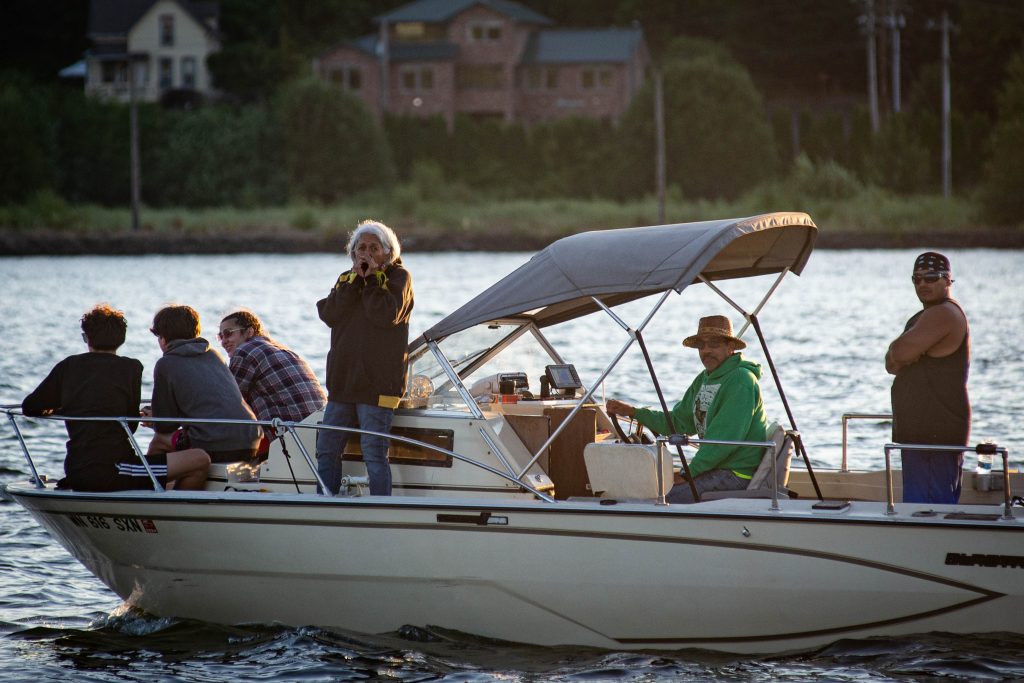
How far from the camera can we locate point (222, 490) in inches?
336

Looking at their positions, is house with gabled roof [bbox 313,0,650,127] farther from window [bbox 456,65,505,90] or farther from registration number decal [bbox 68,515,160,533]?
registration number decal [bbox 68,515,160,533]

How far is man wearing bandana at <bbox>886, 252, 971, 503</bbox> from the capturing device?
762 centimetres

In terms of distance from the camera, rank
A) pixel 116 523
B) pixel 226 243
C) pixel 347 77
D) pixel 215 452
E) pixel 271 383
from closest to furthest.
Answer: pixel 116 523 → pixel 215 452 → pixel 271 383 → pixel 226 243 → pixel 347 77

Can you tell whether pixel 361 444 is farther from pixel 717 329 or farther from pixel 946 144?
pixel 946 144

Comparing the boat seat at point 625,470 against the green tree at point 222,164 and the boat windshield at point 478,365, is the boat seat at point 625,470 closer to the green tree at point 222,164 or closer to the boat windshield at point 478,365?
the boat windshield at point 478,365

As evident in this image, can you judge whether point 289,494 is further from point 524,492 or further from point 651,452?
point 651,452

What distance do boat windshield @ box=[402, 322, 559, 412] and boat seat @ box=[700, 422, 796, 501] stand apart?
1.36 meters

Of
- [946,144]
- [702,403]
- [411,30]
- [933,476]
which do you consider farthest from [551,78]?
[933,476]

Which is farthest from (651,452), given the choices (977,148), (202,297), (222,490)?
(977,148)

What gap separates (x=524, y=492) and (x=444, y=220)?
164 feet

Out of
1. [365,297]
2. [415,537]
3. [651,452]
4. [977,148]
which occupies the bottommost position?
[415,537]

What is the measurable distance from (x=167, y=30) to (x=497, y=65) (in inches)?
833

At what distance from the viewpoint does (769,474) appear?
802 cm

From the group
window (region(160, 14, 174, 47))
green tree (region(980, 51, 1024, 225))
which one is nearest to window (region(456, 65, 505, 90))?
window (region(160, 14, 174, 47))
